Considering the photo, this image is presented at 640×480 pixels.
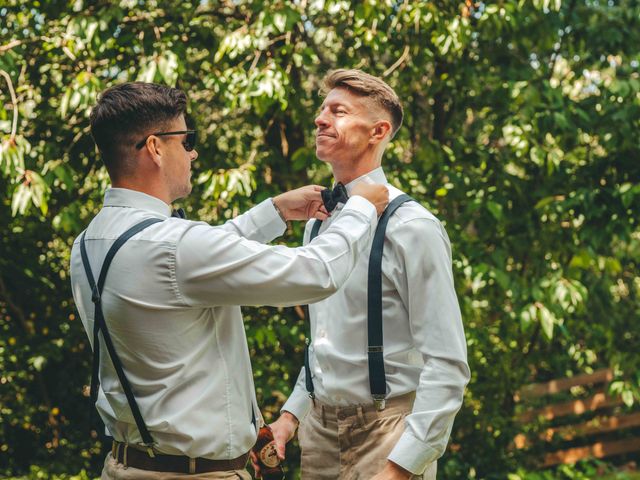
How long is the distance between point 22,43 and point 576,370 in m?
6.94

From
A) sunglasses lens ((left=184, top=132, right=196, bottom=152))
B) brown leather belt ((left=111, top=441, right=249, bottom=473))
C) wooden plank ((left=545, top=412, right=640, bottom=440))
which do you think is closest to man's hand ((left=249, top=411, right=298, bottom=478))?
brown leather belt ((left=111, top=441, right=249, bottom=473))

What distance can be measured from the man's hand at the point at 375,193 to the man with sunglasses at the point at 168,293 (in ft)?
0.20

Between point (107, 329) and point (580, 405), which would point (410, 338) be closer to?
point (107, 329)

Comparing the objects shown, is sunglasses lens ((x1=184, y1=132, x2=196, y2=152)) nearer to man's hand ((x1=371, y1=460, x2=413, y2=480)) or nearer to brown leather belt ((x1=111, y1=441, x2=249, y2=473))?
brown leather belt ((x1=111, y1=441, x2=249, y2=473))

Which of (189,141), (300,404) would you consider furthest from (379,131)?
(300,404)

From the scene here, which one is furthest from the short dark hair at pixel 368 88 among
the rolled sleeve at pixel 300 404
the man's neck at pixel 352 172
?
the rolled sleeve at pixel 300 404

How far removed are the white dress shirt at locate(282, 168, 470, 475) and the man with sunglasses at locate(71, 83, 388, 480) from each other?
0.22 metres

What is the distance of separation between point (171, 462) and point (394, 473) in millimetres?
625

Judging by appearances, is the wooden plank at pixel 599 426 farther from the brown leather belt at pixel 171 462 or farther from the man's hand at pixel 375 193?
the brown leather belt at pixel 171 462

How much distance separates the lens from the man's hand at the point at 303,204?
2785 mm

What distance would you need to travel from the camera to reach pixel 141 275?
208 cm

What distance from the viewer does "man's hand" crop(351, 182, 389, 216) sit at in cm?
237

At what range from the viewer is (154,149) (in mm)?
2268

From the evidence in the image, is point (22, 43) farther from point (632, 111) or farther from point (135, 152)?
point (632, 111)
